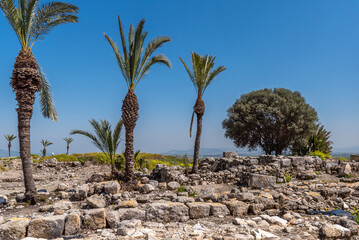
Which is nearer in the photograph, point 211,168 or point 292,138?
point 211,168

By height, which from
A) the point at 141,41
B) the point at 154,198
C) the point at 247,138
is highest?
the point at 141,41

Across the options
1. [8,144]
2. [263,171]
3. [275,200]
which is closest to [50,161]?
[263,171]

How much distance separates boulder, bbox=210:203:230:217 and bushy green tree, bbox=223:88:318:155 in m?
15.4

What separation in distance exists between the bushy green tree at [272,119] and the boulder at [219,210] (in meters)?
15.4

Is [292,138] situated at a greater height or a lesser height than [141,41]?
lesser

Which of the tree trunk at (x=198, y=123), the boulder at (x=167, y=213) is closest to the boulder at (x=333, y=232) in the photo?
the boulder at (x=167, y=213)

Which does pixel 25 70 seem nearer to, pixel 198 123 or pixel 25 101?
pixel 25 101

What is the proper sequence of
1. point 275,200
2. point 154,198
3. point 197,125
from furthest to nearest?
point 197,125, point 154,198, point 275,200

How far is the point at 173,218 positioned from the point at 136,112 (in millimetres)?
6806

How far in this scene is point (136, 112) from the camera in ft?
40.0

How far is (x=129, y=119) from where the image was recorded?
1202 centimetres

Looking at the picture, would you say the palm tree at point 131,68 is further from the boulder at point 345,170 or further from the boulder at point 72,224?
the boulder at point 345,170

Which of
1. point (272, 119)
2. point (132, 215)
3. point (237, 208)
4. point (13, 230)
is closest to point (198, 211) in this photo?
point (237, 208)

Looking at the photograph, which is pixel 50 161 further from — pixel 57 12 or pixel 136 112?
pixel 57 12
